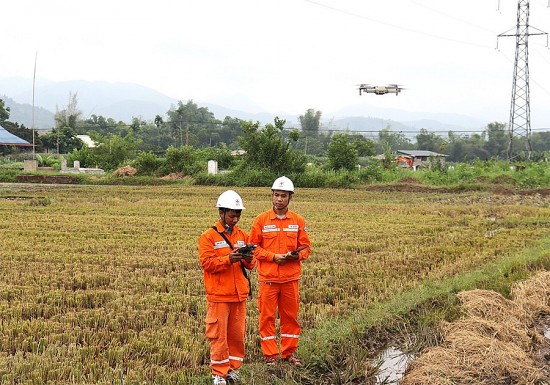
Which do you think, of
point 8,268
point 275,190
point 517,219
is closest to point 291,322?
point 275,190

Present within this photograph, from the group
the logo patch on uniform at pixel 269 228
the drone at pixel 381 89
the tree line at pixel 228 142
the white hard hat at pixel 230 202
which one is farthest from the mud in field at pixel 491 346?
the tree line at pixel 228 142

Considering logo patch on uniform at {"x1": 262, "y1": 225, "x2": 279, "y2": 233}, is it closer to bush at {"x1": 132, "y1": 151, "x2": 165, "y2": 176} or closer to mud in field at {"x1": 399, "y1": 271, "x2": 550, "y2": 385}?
mud in field at {"x1": 399, "y1": 271, "x2": 550, "y2": 385}

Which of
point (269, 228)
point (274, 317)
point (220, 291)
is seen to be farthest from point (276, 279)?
point (220, 291)

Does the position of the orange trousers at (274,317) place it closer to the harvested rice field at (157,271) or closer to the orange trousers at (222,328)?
the harvested rice field at (157,271)

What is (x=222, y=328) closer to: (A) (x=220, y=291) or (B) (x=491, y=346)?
(A) (x=220, y=291)

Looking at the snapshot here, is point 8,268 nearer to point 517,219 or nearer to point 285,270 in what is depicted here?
point 285,270

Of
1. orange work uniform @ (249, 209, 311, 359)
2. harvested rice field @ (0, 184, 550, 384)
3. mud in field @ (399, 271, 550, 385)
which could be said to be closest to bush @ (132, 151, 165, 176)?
harvested rice field @ (0, 184, 550, 384)
